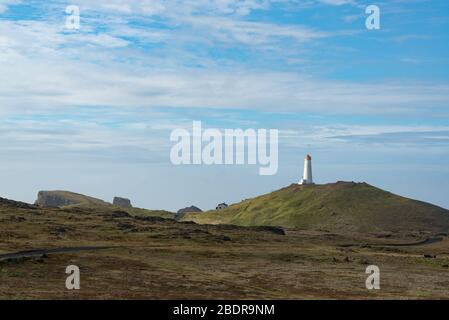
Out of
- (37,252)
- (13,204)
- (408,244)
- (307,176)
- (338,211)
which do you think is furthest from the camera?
(307,176)

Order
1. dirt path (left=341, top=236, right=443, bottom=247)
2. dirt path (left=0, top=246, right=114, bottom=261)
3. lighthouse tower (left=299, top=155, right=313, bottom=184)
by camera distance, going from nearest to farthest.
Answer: dirt path (left=0, top=246, right=114, bottom=261)
dirt path (left=341, top=236, right=443, bottom=247)
lighthouse tower (left=299, top=155, right=313, bottom=184)

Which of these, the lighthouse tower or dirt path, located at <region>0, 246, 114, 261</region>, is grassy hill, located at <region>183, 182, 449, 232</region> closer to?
the lighthouse tower

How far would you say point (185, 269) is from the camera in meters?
58.6

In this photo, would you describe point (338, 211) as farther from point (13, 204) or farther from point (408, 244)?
point (13, 204)

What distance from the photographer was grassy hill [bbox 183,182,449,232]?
503 feet

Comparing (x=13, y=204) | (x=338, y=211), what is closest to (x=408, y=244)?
(x=338, y=211)

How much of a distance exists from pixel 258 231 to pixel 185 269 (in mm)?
63893

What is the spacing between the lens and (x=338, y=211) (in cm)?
15862

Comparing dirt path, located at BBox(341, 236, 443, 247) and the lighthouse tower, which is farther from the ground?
the lighthouse tower

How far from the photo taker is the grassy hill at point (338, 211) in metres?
153

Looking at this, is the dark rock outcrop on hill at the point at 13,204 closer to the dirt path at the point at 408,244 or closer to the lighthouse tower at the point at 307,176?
the dirt path at the point at 408,244

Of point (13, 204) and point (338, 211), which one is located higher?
point (338, 211)

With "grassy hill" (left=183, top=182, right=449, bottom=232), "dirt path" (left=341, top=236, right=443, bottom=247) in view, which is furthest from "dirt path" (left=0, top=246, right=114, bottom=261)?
"grassy hill" (left=183, top=182, right=449, bottom=232)
